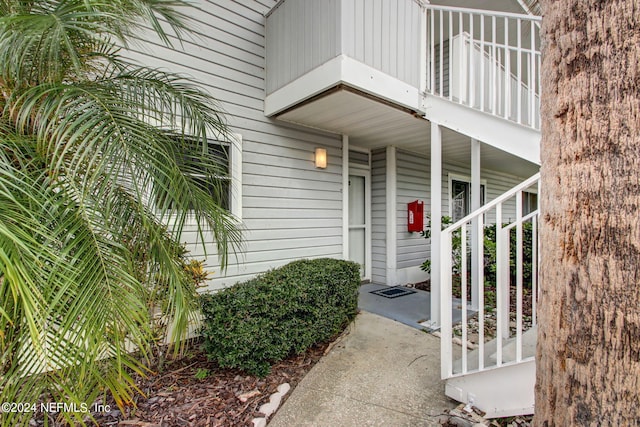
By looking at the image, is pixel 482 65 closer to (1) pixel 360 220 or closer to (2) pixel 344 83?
(2) pixel 344 83

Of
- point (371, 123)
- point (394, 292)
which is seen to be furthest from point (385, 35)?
point (394, 292)

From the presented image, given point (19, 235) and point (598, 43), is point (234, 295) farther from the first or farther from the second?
point (598, 43)

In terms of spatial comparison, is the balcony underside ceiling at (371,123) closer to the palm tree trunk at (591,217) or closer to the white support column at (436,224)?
the white support column at (436,224)

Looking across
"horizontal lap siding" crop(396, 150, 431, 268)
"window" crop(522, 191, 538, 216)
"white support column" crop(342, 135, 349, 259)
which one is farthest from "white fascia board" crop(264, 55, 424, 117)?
"window" crop(522, 191, 538, 216)

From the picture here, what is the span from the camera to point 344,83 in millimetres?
2926

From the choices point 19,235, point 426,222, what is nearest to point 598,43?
point 19,235

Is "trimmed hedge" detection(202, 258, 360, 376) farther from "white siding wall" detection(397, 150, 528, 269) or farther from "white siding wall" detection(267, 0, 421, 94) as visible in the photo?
"white siding wall" detection(397, 150, 528, 269)

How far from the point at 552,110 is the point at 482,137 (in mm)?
2553

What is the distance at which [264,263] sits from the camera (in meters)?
3.80

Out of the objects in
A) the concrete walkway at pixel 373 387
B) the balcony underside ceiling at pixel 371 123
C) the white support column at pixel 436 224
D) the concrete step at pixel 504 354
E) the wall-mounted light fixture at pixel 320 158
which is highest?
the balcony underside ceiling at pixel 371 123

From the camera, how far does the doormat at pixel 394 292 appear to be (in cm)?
467

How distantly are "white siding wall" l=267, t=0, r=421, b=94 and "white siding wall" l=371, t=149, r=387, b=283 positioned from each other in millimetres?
1983

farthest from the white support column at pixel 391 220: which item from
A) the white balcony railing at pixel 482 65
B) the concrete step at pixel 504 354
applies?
the concrete step at pixel 504 354

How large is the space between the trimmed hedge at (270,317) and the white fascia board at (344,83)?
1.87 m
